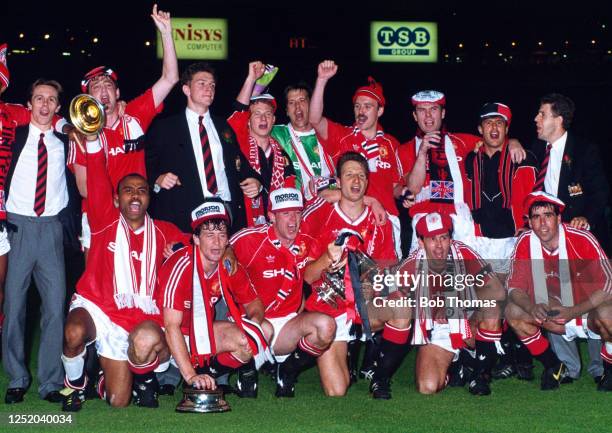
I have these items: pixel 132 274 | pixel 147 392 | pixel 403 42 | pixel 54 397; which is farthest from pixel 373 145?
pixel 403 42

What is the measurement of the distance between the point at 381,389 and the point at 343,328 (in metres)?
0.51

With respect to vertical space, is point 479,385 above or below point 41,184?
below

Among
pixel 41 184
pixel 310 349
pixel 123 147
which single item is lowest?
pixel 310 349

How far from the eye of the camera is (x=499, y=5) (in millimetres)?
15398

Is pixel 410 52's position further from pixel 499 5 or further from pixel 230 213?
pixel 230 213

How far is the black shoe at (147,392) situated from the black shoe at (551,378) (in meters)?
2.27

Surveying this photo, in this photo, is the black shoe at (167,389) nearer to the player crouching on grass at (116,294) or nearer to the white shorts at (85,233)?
the player crouching on grass at (116,294)

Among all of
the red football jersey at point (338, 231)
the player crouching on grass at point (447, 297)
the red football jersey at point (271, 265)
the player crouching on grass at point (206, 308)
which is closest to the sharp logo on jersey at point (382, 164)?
the red football jersey at point (338, 231)

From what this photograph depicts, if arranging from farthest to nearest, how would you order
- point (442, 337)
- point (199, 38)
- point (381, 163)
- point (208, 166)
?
point (199, 38) < point (381, 163) < point (208, 166) < point (442, 337)

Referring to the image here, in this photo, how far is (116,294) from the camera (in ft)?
19.2

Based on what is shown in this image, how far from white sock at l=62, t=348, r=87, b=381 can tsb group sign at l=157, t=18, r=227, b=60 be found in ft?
29.9

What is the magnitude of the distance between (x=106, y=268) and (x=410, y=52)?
1029 centimetres

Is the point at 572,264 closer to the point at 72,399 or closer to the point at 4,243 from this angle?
the point at 72,399

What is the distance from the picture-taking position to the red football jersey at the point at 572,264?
6.29 metres
